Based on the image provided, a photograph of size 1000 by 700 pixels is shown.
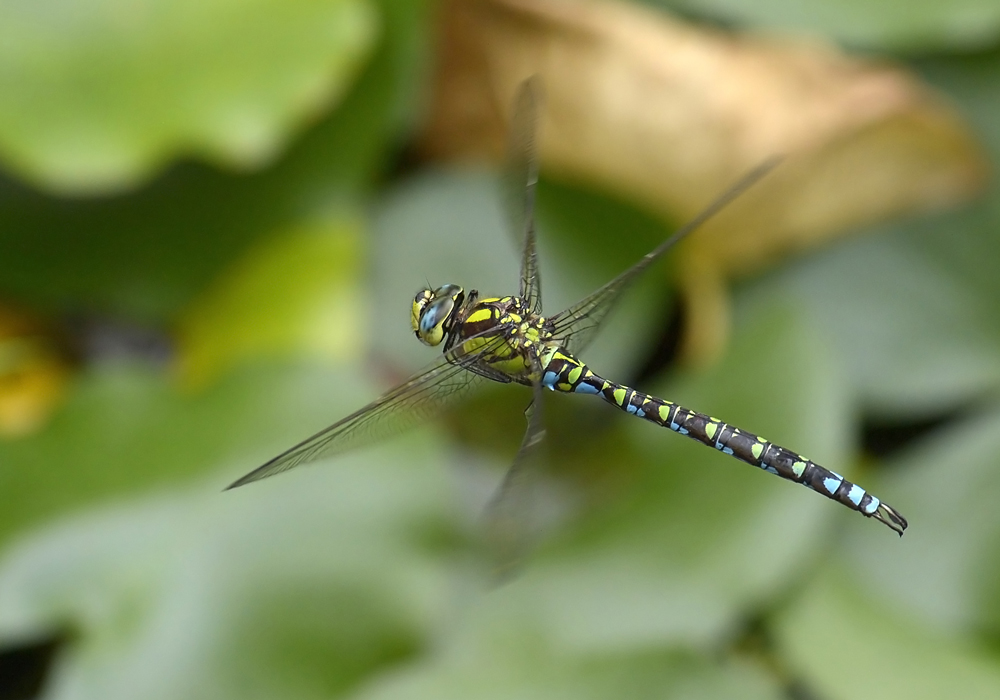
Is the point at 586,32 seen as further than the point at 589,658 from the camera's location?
Yes

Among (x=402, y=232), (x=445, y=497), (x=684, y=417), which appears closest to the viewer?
(x=684, y=417)

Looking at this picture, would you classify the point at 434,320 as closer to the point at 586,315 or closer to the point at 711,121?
the point at 586,315

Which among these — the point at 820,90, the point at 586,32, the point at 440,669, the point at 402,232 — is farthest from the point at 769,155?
the point at 440,669

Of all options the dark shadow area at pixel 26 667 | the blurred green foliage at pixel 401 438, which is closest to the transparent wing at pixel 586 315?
the blurred green foliage at pixel 401 438

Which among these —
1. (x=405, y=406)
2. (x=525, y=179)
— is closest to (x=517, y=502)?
(x=405, y=406)

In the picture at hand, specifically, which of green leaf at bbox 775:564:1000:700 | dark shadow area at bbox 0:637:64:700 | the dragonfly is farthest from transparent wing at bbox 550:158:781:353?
dark shadow area at bbox 0:637:64:700

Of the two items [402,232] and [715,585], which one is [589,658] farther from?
[402,232]

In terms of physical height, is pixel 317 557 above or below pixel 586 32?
below

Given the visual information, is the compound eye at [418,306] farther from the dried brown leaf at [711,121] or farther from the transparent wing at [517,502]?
the dried brown leaf at [711,121]
